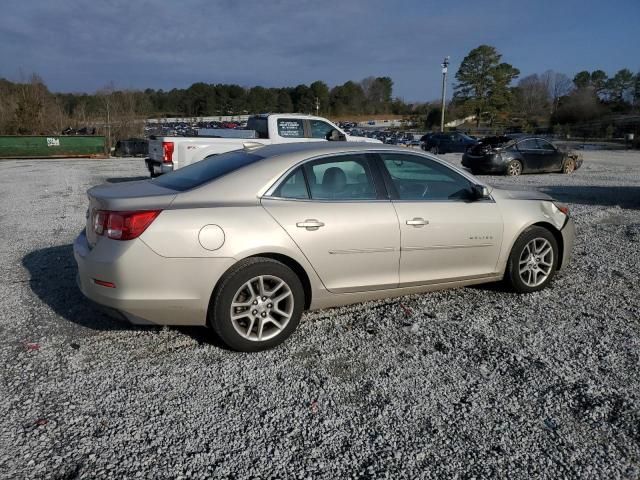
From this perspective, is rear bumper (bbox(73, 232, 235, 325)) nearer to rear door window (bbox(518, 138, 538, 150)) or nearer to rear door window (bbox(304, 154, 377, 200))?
rear door window (bbox(304, 154, 377, 200))

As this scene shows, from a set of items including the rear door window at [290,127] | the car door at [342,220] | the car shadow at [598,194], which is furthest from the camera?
the rear door window at [290,127]

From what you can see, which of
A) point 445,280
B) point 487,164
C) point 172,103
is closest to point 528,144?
point 487,164

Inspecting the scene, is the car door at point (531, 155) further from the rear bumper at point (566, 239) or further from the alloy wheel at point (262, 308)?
the alloy wheel at point (262, 308)

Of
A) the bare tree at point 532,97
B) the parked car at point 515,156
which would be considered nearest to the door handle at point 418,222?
the parked car at point 515,156

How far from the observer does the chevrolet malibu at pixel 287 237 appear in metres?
3.34

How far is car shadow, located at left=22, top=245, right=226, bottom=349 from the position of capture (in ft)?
13.2

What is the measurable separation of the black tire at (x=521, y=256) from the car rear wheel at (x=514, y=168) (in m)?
13.1

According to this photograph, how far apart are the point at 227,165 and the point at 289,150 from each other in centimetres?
52

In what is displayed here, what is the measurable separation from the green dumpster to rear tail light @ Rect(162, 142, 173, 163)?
19810mm

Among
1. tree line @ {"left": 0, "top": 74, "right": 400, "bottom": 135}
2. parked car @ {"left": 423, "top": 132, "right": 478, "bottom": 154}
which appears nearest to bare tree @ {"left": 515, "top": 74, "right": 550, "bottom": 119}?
tree line @ {"left": 0, "top": 74, "right": 400, "bottom": 135}

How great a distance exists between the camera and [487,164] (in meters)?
17.1

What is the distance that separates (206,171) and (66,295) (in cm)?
200

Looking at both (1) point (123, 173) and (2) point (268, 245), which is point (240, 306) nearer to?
(2) point (268, 245)

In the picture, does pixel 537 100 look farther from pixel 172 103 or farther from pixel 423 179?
pixel 423 179
